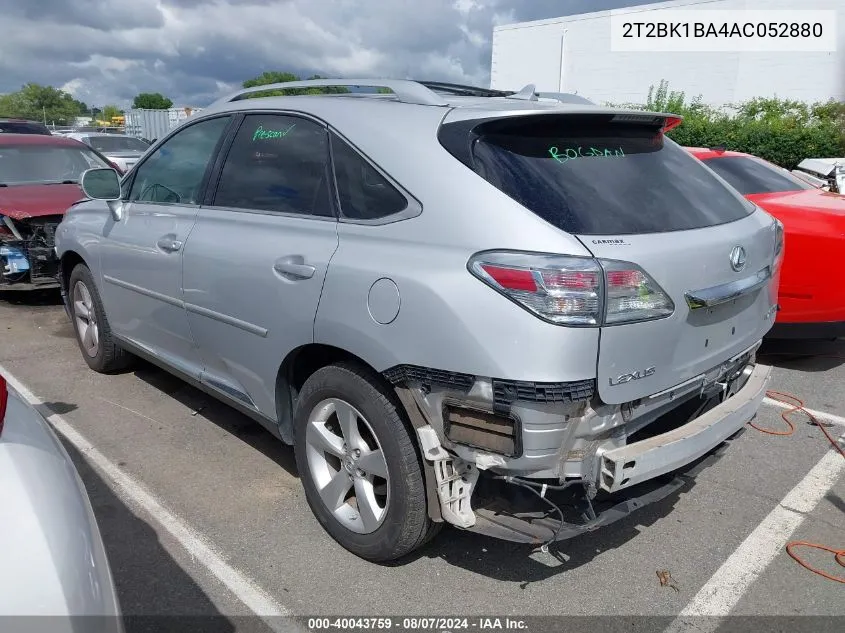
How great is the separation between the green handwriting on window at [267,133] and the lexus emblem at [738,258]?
1983 millimetres

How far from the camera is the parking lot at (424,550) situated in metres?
2.65

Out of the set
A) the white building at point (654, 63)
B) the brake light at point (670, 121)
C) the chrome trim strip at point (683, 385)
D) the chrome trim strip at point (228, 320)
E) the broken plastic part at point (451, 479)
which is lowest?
the broken plastic part at point (451, 479)

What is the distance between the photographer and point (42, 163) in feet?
26.6

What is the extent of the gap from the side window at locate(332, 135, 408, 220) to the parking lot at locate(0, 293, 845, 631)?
1467mm

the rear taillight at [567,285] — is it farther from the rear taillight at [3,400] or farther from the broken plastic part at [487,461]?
the rear taillight at [3,400]

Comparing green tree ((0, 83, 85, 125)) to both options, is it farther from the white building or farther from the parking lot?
the parking lot

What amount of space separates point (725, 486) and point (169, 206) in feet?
11.1

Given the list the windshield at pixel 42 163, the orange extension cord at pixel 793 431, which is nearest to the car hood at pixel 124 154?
the windshield at pixel 42 163

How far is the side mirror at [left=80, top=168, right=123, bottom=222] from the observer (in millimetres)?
4277

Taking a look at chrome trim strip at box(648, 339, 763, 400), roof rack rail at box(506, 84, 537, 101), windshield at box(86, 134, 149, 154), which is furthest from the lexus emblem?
Answer: windshield at box(86, 134, 149, 154)

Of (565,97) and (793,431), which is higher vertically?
(565,97)

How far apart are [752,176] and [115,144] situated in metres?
15.7

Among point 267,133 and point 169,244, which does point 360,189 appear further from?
point 169,244

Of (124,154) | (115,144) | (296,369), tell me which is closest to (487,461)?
(296,369)
